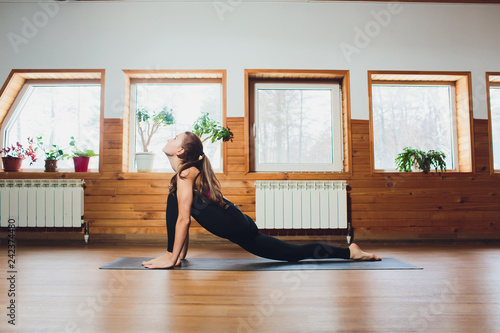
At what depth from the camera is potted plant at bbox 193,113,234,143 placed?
362cm

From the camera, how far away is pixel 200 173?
2221mm

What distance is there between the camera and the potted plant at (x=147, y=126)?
3854 millimetres

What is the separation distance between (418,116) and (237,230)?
307cm

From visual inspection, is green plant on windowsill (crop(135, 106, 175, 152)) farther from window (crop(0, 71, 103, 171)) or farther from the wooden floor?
the wooden floor

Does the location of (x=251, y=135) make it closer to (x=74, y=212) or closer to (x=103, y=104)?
(x=103, y=104)

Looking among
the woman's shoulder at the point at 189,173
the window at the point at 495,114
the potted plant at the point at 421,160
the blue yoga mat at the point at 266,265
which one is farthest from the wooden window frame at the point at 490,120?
the woman's shoulder at the point at 189,173

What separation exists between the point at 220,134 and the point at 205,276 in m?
1.90

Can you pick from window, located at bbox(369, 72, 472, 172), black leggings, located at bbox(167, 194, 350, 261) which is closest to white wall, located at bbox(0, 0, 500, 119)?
window, located at bbox(369, 72, 472, 172)

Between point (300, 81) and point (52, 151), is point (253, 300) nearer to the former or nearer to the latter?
point (300, 81)

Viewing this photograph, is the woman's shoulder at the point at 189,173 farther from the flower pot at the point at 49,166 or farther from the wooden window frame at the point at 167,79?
the flower pot at the point at 49,166

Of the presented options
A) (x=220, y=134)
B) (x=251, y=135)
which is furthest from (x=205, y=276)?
(x=251, y=135)

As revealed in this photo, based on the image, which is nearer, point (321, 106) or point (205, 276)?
point (205, 276)

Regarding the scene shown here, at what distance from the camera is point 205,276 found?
1.97 meters

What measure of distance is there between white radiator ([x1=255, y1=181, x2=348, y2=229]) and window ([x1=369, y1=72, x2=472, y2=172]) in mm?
781
